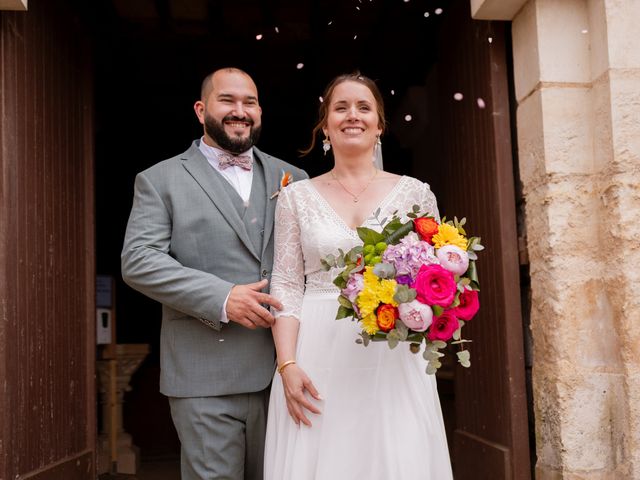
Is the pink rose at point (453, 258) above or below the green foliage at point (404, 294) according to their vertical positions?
above

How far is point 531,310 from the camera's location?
318 cm

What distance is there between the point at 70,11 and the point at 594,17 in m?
2.67

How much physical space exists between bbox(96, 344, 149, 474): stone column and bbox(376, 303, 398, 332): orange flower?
3.99m

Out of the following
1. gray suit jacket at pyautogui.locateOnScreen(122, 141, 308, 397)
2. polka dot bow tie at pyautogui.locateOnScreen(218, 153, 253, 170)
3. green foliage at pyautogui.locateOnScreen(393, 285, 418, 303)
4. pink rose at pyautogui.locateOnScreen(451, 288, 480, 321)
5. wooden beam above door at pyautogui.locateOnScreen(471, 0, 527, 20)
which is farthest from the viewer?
wooden beam above door at pyautogui.locateOnScreen(471, 0, 527, 20)

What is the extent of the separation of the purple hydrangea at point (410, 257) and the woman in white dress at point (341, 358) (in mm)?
420

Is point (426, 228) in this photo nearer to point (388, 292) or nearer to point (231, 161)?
point (388, 292)

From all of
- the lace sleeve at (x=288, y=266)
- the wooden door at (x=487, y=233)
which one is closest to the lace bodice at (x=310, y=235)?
the lace sleeve at (x=288, y=266)

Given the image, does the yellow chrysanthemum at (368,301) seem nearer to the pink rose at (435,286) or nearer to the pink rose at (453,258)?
the pink rose at (435,286)

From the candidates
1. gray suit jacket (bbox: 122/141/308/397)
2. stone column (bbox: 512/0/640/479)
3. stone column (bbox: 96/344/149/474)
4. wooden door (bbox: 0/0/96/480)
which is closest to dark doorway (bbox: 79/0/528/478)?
stone column (bbox: 512/0/640/479)

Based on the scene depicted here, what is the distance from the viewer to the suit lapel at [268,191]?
8.86ft

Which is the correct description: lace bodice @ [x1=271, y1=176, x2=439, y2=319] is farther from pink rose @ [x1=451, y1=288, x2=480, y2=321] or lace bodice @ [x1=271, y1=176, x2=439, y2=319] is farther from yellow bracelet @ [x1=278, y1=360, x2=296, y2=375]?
pink rose @ [x1=451, y1=288, x2=480, y2=321]

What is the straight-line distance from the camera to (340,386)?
2396 mm

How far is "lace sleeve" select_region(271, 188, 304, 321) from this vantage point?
99.0 inches

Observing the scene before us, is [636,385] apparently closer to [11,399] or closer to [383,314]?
[383,314]
